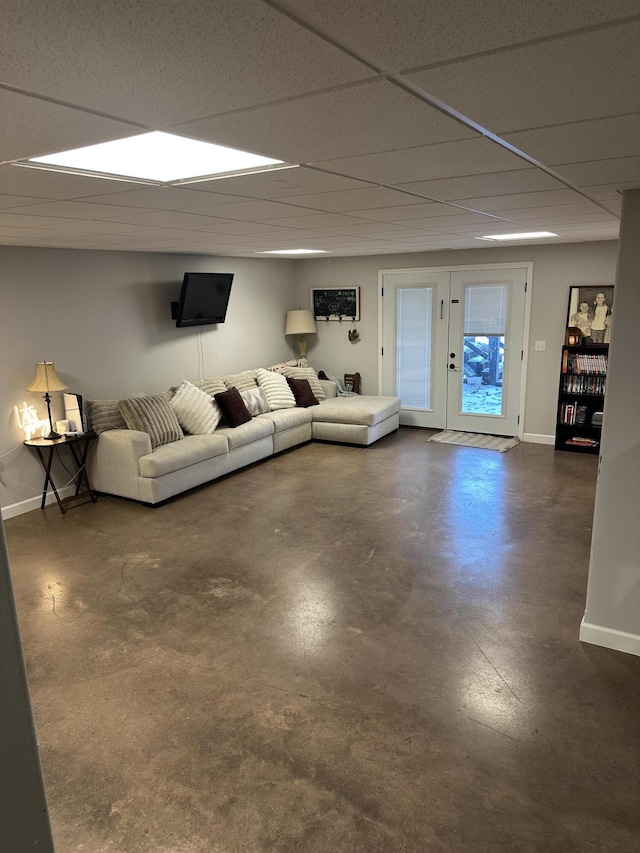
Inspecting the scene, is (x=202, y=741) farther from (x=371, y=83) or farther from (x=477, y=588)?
(x=371, y=83)

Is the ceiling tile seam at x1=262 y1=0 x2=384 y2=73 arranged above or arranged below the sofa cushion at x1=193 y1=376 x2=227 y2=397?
above

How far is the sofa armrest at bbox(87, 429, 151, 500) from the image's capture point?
512 centimetres

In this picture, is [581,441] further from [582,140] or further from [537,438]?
[582,140]

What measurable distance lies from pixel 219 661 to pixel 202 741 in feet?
1.79

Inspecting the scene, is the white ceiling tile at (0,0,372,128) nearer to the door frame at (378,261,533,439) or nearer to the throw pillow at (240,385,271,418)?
the throw pillow at (240,385,271,418)

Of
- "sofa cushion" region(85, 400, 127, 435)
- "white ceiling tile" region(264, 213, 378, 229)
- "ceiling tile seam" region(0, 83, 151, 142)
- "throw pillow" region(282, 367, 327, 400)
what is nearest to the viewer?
"ceiling tile seam" region(0, 83, 151, 142)

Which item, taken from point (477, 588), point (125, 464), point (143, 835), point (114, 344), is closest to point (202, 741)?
point (143, 835)

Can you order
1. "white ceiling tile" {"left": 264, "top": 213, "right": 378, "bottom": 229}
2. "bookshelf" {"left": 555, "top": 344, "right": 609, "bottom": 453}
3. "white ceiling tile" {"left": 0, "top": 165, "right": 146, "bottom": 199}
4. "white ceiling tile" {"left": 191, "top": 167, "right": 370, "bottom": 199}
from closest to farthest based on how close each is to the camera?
"white ceiling tile" {"left": 0, "top": 165, "right": 146, "bottom": 199} < "white ceiling tile" {"left": 191, "top": 167, "right": 370, "bottom": 199} < "white ceiling tile" {"left": 264, "top": 213, "right": 378, "bottom": 229} < "bookshelf" {"left": 555, "top": 344, "right": 609, "bottom": 453}

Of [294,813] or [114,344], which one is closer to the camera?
[294,813]

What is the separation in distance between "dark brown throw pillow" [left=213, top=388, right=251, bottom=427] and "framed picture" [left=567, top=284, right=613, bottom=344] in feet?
12.4

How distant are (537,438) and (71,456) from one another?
5.30 meters

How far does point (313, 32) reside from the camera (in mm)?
871

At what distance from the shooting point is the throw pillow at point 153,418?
539 cm

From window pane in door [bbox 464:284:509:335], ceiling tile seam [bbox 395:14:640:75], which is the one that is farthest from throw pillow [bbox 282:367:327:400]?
ceiling tile seam [bbox 395:14:640:75]
